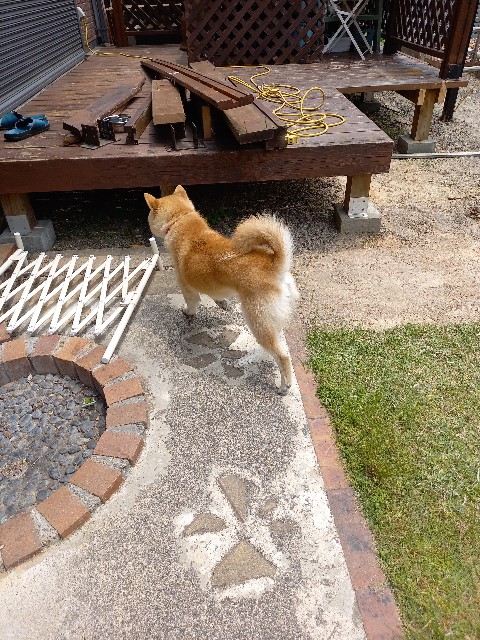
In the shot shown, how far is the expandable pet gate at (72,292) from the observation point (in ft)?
10.7

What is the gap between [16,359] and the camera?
298 cm

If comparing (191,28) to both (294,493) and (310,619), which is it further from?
(310,619)

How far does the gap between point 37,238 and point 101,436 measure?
2.52m

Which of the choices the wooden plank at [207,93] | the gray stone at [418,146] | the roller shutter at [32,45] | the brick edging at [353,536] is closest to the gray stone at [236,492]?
the brick edging at [353,536]

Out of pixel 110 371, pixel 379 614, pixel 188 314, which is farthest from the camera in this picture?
pixel 188 314

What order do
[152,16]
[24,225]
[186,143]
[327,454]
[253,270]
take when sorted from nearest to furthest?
[327,454] → [253,270] → [186,143] → [24,225] → [152,16]

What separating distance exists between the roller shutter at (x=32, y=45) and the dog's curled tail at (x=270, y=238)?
393 centimetres

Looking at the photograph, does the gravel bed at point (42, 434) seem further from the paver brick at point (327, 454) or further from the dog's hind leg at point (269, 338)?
the paver brick at point (327, 454)

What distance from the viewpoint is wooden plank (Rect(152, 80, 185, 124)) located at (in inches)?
→ 155

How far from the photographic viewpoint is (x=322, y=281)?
3.81m

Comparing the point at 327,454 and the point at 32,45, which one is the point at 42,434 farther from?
the point at 32,45

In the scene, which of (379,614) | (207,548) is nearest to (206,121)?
(207,548)

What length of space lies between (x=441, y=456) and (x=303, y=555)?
91cm

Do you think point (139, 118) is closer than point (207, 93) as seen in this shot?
No
